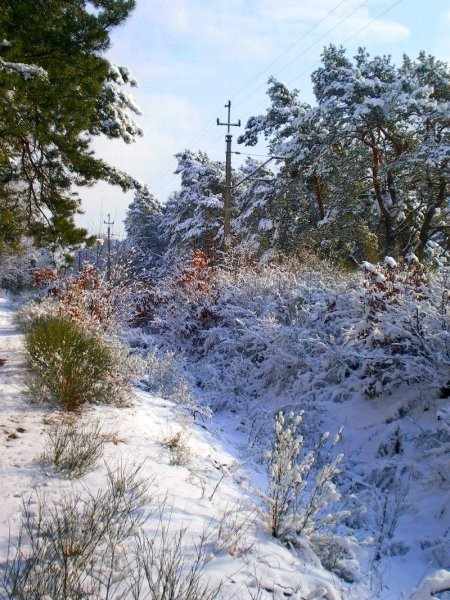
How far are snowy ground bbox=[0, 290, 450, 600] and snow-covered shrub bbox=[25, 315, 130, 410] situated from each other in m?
0.21

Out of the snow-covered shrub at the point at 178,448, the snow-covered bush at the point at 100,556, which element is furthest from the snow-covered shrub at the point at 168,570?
the snow-covered shrub at the point at 178,448

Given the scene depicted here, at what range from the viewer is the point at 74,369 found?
4.82 meters

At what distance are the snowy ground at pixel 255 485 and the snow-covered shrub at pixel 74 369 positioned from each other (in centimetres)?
21

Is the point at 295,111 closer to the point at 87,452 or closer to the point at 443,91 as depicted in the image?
the point at 443,91

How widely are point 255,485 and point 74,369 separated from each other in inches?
89.9

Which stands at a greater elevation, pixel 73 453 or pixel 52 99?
pixel 52 99

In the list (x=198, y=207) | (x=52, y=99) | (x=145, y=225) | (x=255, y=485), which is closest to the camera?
(x=255, y=485)

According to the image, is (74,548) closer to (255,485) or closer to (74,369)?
(255,485)

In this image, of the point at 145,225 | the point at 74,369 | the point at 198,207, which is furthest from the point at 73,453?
the point at 145,225

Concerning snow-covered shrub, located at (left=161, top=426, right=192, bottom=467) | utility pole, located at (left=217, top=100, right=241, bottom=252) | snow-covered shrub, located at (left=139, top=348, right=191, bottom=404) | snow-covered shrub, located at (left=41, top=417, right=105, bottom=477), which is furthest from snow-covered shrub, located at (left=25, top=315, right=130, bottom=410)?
utility pole, located at (left=217, top=100, right=241, bottom=252)

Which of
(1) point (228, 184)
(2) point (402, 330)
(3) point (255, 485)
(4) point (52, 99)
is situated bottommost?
(3) point (255, 485)

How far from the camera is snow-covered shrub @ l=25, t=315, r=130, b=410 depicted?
4.62 m

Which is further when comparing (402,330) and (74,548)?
(402,330)

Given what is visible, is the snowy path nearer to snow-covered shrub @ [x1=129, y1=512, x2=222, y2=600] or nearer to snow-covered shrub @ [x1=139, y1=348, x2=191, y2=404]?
snow-covered shrub @ [x1=129, y1=512, x2=222, y2=600]
